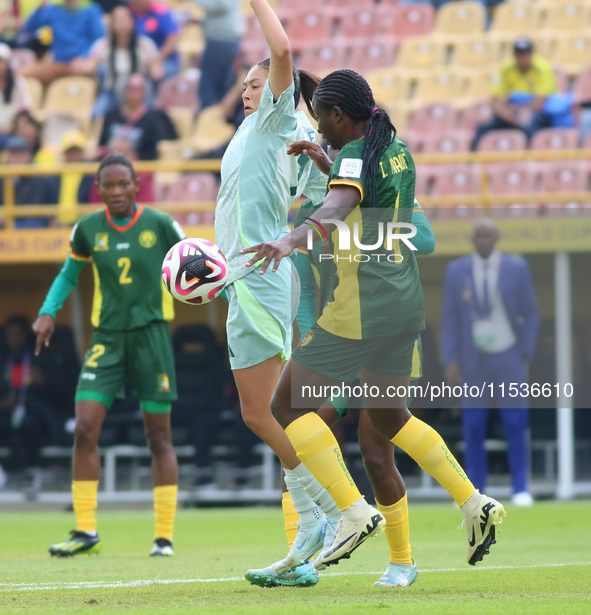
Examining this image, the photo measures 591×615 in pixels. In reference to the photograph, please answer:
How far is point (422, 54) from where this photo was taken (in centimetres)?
1725

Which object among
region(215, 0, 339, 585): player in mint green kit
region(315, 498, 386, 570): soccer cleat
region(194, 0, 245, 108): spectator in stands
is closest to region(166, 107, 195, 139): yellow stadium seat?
region(194, 0, 245, 108): spectator in stands

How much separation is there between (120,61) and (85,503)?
11049mm

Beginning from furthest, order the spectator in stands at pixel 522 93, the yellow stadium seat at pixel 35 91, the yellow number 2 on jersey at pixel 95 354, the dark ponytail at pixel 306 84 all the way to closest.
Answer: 1. the yellow stadium seat at pixel 35 91
2. the spectator in stands at pixel 522 93
3. the yellow number 2 on jersey at pixel 95 354
4. the dark ponytail at pixel 306 84

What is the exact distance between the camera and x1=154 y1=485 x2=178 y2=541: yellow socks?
22.2 ft

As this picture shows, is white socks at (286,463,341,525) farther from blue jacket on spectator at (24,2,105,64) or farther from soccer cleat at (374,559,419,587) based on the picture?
blue jacket on spectator at (24,2,105,64)

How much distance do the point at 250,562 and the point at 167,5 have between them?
1601cm

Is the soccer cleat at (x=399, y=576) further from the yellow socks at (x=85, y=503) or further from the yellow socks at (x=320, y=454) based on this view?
the yellow socks at (x=85, y=503)

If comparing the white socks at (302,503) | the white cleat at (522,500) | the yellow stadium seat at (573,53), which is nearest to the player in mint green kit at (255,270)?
the white socks at (302,503)

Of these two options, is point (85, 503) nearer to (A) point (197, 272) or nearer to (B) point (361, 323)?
(A) point (197, 272)

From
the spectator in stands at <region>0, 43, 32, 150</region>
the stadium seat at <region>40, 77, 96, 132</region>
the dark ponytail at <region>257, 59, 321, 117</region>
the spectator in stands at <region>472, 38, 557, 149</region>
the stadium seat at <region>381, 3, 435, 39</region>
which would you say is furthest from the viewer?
the stadium seat at <region>381, 3, 435, 39</region>

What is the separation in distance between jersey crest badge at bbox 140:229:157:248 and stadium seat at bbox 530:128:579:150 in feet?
26.3

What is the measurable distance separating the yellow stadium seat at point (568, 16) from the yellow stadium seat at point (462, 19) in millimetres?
1047

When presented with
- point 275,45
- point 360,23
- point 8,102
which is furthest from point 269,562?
point 360,23

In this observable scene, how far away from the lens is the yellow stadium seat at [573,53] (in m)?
16.0
